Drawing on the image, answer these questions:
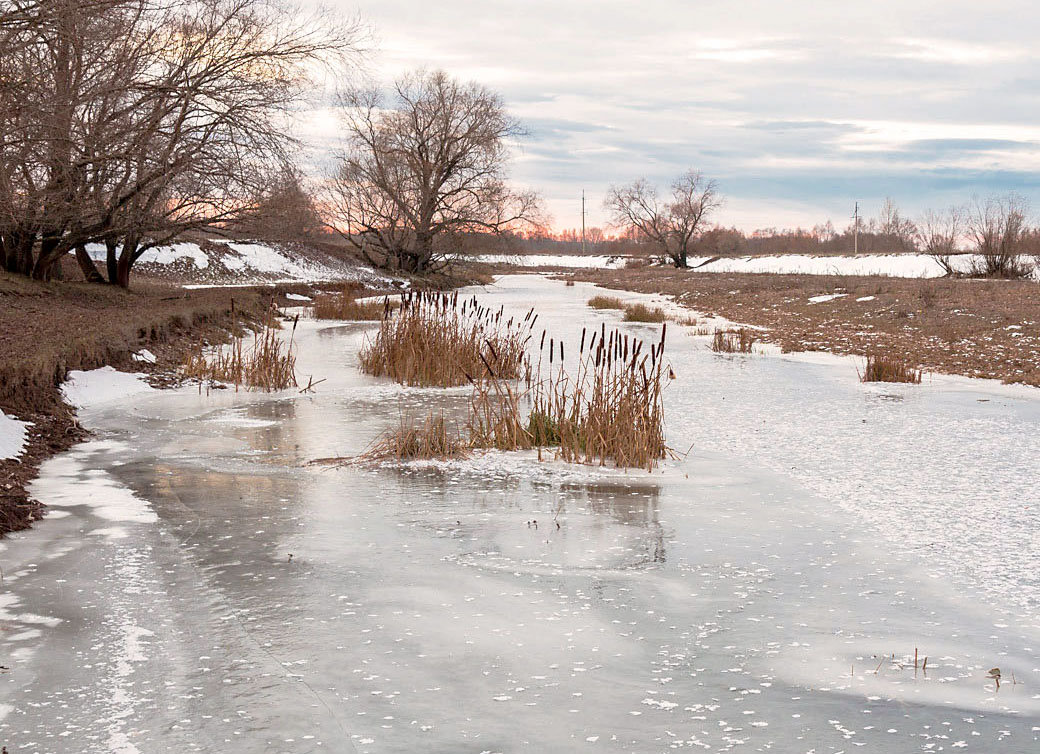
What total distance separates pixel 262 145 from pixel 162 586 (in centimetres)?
1310

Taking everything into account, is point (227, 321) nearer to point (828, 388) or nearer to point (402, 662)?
point (828, 388)

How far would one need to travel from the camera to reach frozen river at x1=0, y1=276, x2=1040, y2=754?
124 inches

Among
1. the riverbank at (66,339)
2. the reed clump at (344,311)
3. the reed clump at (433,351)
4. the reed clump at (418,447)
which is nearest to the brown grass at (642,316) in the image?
the reed clump at (344,311)

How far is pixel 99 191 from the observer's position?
15320 mm

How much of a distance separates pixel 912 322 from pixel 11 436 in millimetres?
15973

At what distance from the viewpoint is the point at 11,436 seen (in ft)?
23.5

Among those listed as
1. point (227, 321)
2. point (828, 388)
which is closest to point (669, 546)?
point (828, 388)

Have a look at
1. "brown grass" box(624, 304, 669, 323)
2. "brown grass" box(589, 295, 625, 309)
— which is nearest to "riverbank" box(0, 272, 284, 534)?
Answer: "brown grass" box(624, 304, 669, 323)

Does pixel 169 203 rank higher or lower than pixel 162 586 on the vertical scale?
higher

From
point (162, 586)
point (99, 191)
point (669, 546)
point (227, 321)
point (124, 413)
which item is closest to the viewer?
point (162, 586)

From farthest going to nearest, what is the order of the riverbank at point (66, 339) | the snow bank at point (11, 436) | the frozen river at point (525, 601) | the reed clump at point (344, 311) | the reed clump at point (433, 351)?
the reed clump at point (344, 311)
the reed clump at point (433, 351)
the riverbank at point (66, 339)
the snow bank at point (11, 436)
the frozen river at point (525, 601)

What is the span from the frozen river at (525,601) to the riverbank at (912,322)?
19.9 ft

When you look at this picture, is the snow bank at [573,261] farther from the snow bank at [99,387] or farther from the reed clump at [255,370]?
the snow bank at [99,387]

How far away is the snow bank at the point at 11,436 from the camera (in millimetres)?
6825
